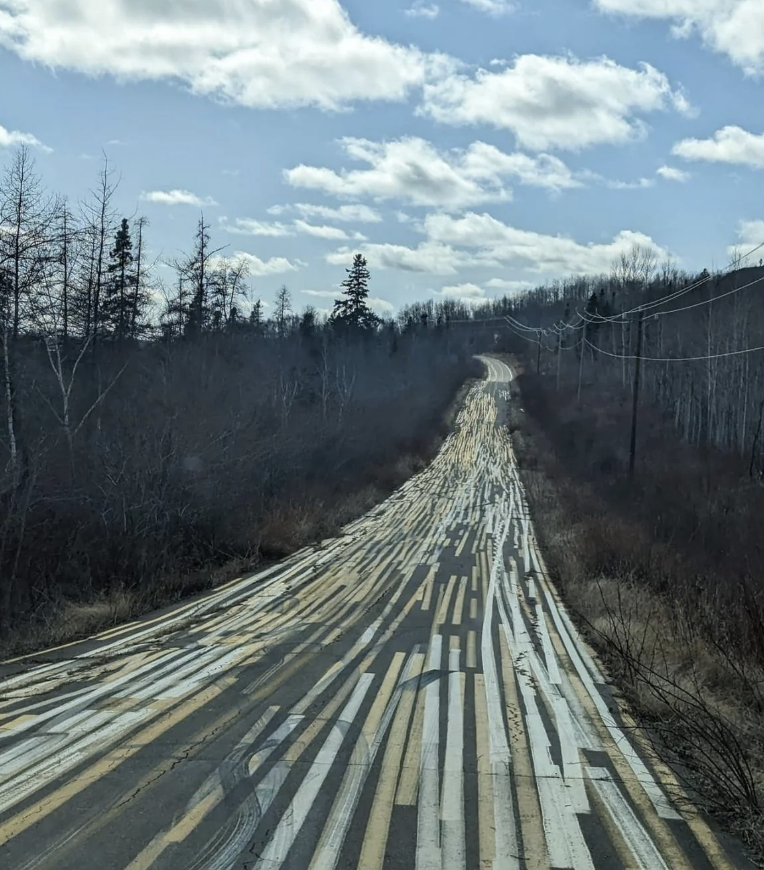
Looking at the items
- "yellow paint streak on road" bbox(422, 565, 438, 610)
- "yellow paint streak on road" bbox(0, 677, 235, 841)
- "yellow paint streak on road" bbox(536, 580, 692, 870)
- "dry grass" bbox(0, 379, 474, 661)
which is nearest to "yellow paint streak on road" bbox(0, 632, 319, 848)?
"yellow paint streak on road" bbox(0, 677, 235, 841)

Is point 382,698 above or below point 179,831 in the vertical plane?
below

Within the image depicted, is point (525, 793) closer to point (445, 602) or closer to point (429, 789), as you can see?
point (429, 789)

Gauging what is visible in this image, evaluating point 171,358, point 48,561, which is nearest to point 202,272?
point 171,358

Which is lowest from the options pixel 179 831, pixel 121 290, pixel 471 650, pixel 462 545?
pixel 462 545

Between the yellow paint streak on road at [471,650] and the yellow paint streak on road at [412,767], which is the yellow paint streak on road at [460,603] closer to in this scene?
the yellow paint streak on road at [471,650]

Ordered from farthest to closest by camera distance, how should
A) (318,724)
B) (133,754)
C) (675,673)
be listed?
(675,673)
(318,724)
(133,754)

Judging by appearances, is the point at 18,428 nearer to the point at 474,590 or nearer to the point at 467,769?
the point at 474,590

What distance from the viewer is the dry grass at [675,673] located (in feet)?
16.3

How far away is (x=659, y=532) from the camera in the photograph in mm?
22438

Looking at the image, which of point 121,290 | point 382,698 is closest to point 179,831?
point 382,698

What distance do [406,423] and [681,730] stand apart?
1997 inches

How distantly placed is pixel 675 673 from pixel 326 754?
4.35m

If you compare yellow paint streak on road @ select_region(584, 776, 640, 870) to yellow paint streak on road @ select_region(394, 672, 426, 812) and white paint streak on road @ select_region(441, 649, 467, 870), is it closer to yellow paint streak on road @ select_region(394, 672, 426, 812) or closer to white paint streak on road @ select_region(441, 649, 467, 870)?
white paint streak on road @ select_region(441, 649, 467, 870)

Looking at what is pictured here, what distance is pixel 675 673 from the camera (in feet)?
25.4
